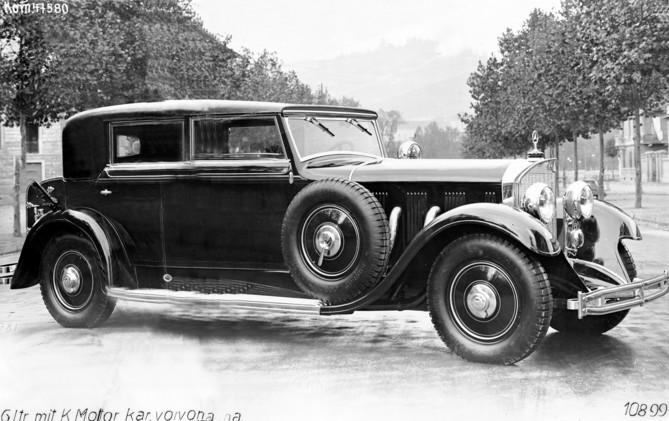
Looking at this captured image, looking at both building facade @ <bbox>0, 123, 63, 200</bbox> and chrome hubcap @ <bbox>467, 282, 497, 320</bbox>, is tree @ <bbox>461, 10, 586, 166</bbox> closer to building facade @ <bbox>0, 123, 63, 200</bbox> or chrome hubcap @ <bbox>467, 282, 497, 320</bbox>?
building facade @ <bbox>0, 123, 63, 200</bbox>

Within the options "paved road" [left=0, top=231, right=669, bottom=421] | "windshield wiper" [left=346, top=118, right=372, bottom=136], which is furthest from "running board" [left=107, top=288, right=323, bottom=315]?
"windshield wiper" [left=346, top=118, right=372, bottom=136]

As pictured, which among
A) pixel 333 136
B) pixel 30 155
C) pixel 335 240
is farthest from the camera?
pixel 30 155

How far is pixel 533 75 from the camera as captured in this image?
30.6 m

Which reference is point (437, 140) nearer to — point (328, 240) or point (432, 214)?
point (432, 214)

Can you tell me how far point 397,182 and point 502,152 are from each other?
4163 cm

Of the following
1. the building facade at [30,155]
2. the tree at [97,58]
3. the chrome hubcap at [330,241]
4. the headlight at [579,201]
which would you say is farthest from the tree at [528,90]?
the chrome hubcap at [330,241]

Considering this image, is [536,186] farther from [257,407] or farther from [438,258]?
[257,407]

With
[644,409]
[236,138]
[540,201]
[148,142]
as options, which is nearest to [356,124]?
[236,138]

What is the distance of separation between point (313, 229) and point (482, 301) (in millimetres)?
1172

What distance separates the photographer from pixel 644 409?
401cm

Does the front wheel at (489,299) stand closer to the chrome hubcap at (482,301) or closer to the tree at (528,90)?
the chrome hubcap at (482,301)

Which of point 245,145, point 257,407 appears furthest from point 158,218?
point 257,407

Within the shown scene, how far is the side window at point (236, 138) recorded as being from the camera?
597cm

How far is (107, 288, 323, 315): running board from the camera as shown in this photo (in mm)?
5473
